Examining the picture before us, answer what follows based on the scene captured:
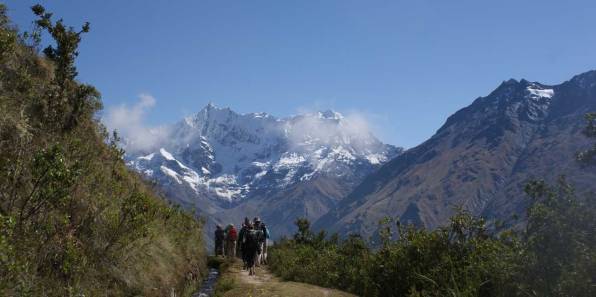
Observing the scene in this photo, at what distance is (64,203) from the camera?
10.8 m

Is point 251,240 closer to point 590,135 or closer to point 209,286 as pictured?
point 209,286

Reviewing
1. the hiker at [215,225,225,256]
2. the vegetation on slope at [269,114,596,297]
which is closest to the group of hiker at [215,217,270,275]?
the hiker at [215,225,225,256]

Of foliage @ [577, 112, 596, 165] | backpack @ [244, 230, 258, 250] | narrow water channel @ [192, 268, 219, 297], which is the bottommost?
narrow water channel @ [192, 268, 219, 297]

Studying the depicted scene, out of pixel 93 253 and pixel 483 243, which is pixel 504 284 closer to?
pixel 483 243

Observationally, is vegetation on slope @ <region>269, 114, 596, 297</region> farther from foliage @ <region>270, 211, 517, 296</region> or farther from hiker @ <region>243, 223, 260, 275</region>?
hiker @ <region>243, 223, 260, 275</region>

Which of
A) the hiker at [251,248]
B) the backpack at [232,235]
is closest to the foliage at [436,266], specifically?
A: the hiker at [251,248]

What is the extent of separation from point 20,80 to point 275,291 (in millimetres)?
11986

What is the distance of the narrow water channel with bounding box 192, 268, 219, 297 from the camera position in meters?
22.8

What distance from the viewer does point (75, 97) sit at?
22312 millimetres

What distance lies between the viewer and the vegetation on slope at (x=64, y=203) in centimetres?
1024

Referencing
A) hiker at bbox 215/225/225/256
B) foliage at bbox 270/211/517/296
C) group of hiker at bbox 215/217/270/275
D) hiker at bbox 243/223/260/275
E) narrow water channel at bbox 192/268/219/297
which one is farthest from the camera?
hiker at bbox 215/225/225/256

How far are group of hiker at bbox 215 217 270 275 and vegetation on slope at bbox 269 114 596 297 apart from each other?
579cm

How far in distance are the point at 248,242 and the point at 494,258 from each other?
49.6 ft

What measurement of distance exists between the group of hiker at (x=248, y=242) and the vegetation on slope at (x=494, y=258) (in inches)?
228
